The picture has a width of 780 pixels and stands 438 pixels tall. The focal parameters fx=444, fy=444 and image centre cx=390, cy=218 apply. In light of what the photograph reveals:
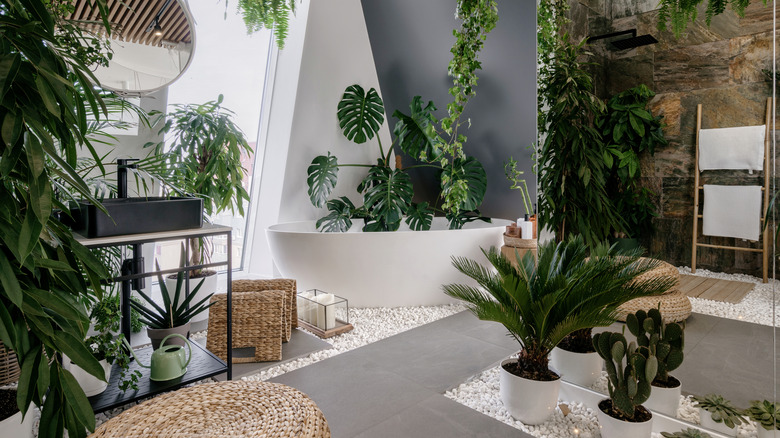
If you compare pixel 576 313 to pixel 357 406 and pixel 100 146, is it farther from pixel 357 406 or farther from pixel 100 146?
pixel 100 146

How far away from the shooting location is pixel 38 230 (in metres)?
0.99

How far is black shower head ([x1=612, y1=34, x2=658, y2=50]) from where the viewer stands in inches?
73.2

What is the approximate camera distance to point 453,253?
3.47m

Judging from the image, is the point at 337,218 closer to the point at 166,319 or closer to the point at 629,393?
the point at 166,319

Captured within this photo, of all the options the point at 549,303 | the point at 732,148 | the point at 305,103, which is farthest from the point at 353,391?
the point at 305,103

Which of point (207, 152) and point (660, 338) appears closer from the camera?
point (660, 338)

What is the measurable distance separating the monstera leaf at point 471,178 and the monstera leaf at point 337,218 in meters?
0.92

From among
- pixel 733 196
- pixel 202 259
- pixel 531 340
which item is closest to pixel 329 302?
pixel 202 259

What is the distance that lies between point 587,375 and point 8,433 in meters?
2.22

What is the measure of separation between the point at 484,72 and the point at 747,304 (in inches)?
114

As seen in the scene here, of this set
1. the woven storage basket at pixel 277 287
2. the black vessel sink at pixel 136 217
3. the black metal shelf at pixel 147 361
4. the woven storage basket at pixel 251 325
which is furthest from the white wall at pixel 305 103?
the black vessel sink at pixel 136 217

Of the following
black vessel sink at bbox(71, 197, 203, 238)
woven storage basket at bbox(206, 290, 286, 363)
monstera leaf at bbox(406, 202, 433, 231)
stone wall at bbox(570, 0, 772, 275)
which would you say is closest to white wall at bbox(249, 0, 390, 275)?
monstera leaf at bbox(406, 202, 433, 231)

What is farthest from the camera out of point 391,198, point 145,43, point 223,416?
point 391,198

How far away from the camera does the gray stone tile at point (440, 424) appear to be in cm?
174
